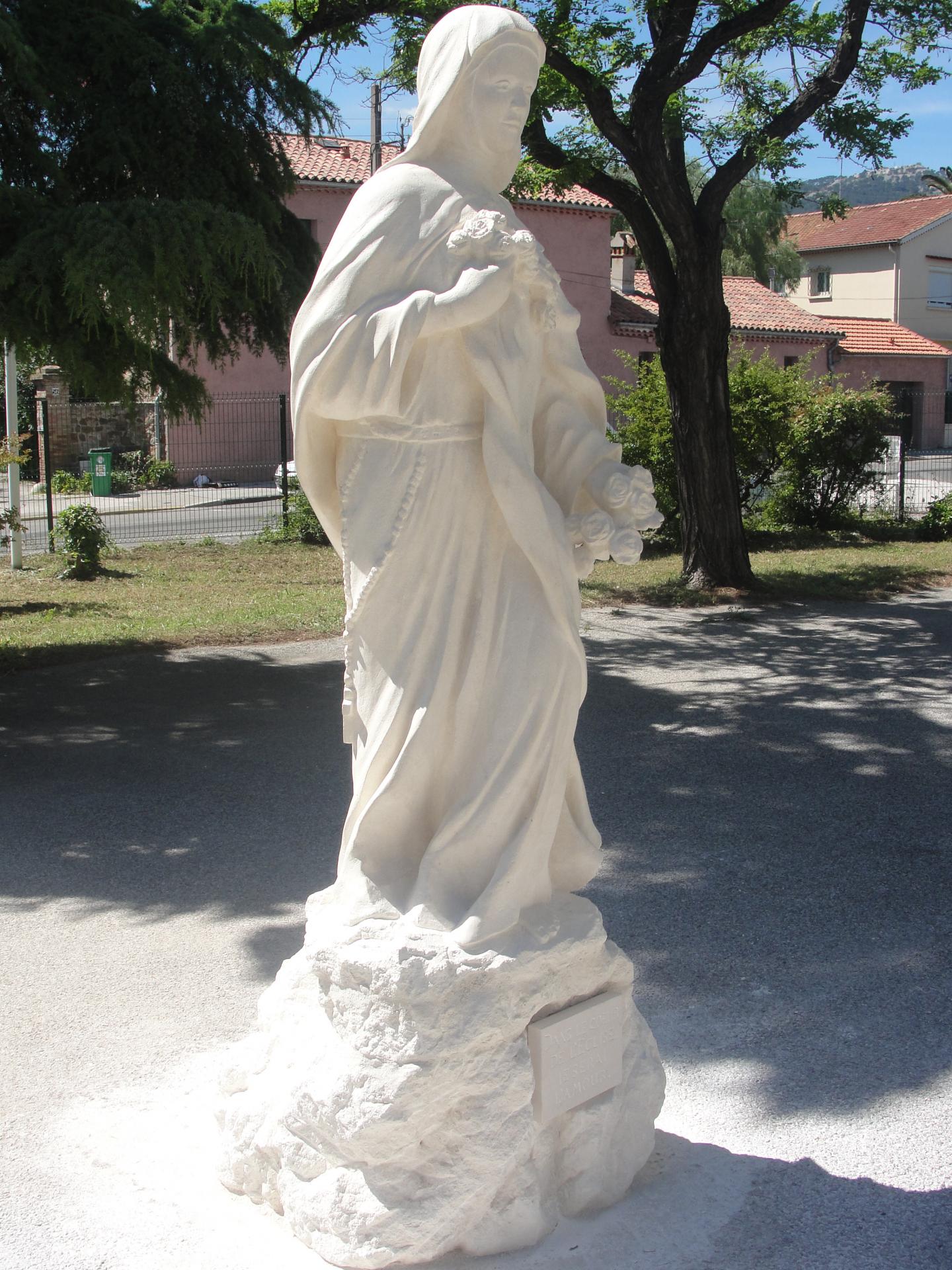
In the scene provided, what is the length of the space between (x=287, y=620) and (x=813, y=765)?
5.81 metres

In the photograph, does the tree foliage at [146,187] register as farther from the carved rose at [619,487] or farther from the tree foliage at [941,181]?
the tree foliage at [941,181]

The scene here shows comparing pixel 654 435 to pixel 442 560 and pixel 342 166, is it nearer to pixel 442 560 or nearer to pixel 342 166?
pixel 442 560

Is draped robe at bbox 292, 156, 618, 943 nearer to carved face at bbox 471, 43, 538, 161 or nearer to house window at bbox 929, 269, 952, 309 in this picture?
carved face at bbox 471, 43, 538, 161

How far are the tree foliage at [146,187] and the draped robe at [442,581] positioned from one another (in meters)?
4.12

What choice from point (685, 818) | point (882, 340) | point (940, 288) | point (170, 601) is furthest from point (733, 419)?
point (940, 288)

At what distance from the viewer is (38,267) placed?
682 cm

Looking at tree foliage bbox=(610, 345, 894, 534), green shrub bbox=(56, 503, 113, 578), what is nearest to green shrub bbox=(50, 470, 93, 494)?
green shrub bbox=(56, 503, 113, 578)

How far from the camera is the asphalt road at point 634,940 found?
→ 125 inches

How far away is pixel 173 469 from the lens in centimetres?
2606

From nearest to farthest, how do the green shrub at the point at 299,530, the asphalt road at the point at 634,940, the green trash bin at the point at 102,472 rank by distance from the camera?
the asphalt road at the point at 634,940 → the green shrub at the point at 299,530 → the green trash bin at the point at 102,472

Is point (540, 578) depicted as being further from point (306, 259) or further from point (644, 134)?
point (644, 134)

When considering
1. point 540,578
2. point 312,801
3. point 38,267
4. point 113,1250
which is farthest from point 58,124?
point 113,1250

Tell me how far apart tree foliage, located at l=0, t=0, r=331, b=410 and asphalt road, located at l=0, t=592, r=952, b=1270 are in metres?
2.54

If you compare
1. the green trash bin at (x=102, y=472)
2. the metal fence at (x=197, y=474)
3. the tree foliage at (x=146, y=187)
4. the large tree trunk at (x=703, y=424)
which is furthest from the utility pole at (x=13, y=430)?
the green trash bin at (x=102, y=472)
